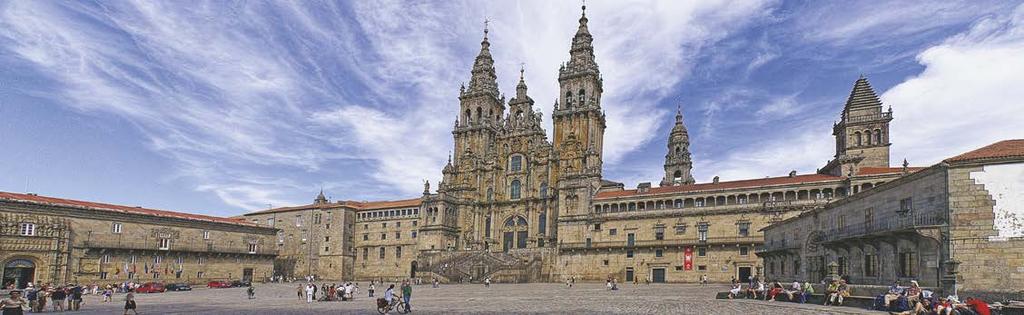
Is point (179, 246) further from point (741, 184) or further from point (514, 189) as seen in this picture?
point (741, 184)

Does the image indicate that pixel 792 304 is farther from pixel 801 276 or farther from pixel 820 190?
pixel 820 190

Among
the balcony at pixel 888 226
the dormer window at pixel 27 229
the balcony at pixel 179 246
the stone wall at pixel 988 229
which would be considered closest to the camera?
the stone wall at pixel 988 229

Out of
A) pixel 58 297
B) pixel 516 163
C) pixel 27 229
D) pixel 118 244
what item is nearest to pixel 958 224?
pixel 58 297

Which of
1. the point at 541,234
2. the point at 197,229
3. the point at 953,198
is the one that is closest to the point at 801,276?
the point at 953,198

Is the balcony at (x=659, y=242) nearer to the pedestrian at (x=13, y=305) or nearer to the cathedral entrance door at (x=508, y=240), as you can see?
the cathedral entrance door at (x=508, y=240)

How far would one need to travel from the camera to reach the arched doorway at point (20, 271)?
49.8 m

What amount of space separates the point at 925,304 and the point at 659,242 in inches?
1719

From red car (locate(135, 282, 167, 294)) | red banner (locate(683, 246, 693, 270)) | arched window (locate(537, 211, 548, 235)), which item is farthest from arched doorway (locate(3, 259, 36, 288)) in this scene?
red banner (locate(683, 246, 693, 270))

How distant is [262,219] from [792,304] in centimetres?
7726

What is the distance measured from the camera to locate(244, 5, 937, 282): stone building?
57.5 m

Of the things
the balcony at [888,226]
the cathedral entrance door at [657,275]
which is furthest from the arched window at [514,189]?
the balcony at [888,226]

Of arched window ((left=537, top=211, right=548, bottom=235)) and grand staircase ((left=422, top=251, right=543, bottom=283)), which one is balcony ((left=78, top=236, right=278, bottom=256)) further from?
arched window ((left=537, top=211, right=548, bottom=235))

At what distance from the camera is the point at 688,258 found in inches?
2344

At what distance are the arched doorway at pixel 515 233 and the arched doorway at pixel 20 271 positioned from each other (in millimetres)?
46851
